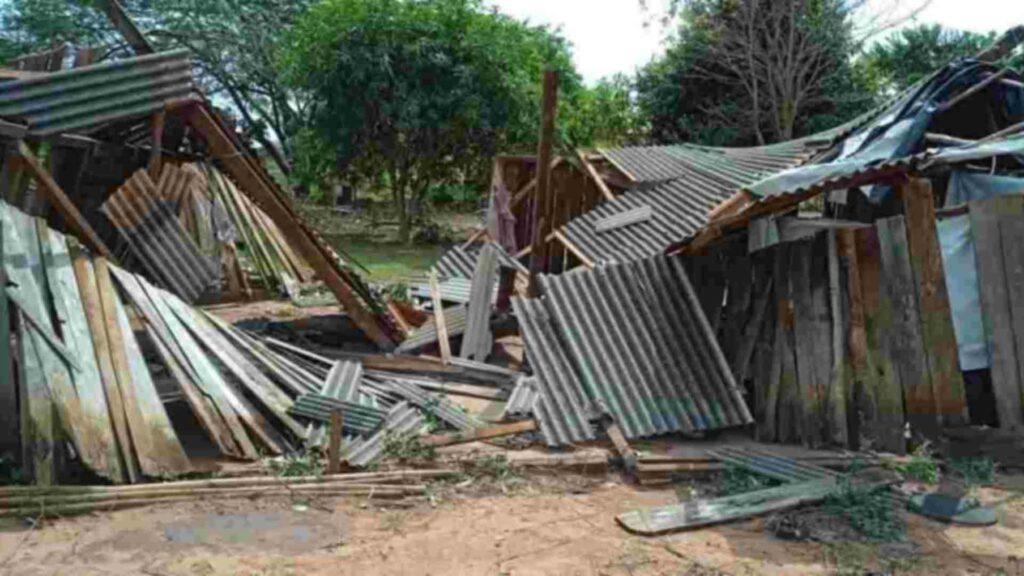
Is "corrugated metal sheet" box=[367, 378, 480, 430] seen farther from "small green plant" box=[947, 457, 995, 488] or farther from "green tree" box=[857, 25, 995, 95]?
"green tree" box=[857, 25, 995, 95]

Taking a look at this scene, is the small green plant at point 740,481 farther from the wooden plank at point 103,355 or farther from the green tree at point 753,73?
the green tree at point 753,73

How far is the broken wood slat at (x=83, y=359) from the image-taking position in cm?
460

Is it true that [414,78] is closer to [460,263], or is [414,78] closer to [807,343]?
[460,263]

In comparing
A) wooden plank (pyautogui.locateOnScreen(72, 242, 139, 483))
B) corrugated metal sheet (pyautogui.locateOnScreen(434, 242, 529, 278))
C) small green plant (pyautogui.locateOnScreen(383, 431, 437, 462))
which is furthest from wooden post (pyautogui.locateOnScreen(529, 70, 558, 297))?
wooden plank (pyautogui.locateOnScreen(72, 242, 139, 483))

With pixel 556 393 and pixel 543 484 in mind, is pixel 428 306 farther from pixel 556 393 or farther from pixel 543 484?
pixel 543 484

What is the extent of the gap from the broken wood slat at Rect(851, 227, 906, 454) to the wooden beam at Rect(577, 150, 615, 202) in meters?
5.03

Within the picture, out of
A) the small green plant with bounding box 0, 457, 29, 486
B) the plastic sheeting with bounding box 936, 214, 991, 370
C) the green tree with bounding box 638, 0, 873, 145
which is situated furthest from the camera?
the green tree with bounding box 638, 0, 873, 145

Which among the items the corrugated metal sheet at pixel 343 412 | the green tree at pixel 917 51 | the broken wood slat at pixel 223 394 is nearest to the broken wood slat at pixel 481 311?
the corrugated metal sheet at pixel 343 412

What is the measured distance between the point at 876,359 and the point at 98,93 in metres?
5.96

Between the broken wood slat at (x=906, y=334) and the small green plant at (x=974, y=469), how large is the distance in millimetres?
240

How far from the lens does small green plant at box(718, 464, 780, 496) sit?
4.97 meters

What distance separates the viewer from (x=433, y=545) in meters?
4.19

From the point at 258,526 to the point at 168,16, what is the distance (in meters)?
23.2

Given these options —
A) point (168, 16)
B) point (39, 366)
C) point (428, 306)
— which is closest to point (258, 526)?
point (39, 366)
